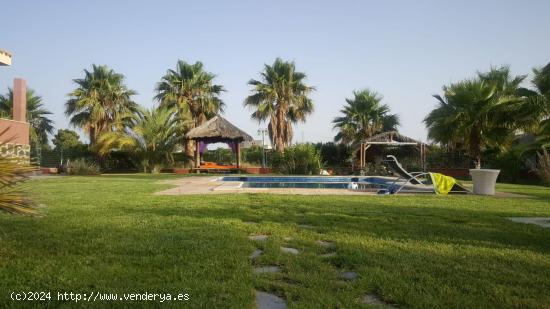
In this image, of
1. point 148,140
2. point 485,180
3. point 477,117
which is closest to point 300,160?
point 477,117

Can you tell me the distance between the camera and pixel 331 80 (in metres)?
24.1

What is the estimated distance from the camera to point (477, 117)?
18828 millimetres

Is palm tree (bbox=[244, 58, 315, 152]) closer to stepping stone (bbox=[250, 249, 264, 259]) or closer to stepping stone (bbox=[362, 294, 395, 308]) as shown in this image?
stepping stone (bbox=[250, 249, 264, 259])

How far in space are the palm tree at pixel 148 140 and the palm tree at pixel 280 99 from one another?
6252 mm

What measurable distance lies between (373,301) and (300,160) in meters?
20.4

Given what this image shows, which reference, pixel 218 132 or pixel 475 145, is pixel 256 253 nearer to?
pixel 475 145

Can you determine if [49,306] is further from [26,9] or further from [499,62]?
[499,62]

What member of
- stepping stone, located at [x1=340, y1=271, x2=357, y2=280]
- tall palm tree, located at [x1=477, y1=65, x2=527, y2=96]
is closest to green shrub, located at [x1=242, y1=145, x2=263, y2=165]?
tall palm tree, located at [x1=477, y1=65, x2=527, y2=96]

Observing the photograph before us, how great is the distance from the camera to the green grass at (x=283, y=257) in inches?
98.3

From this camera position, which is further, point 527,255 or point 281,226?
point 281,226

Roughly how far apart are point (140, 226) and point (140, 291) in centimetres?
247

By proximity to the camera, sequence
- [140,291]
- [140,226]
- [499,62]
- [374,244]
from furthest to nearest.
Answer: [499,62], [140,226], [374,244], [140,291]

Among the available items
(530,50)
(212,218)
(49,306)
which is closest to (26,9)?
(212,218)

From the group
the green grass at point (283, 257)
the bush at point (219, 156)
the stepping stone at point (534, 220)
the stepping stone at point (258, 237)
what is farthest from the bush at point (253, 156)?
the stepping stone at point (258, 237)
